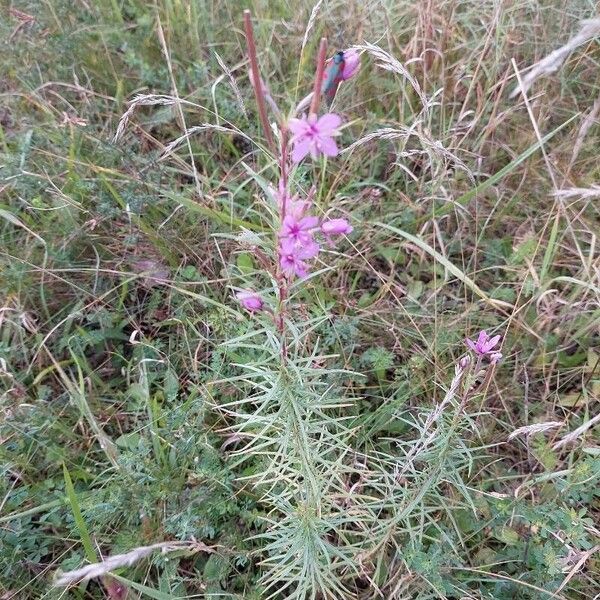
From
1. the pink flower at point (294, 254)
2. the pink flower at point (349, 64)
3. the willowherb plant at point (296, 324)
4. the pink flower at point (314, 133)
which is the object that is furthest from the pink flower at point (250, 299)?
the pink flower at point (349, 64)

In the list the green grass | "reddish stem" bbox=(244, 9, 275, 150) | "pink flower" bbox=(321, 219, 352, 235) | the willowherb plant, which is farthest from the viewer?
the green grass

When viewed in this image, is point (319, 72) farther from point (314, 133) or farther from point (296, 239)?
point (296, 239)

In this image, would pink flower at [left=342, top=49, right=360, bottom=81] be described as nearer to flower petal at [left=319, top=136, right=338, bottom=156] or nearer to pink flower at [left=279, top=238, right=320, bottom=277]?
flower petal at [left=319, top=136, right=338, bottom=156]

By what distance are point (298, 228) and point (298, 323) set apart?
1.32ft

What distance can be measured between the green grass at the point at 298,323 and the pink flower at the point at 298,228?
15 centimetres

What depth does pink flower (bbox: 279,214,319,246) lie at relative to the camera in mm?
1020

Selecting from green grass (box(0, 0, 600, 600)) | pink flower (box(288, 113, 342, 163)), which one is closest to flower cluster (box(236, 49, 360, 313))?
pink flower (box(288, 113, 342, 163))

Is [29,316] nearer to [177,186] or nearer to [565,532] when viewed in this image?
[177,186]

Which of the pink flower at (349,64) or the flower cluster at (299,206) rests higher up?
the pink flower at (349,64)

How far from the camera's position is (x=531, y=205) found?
2.22m

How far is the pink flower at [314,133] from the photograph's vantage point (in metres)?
0.92

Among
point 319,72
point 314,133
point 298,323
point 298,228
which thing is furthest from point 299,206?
point 298,323

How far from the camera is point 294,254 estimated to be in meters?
1.05

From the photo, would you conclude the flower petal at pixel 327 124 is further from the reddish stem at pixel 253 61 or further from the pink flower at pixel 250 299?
the pink flower at pixel 250 299
